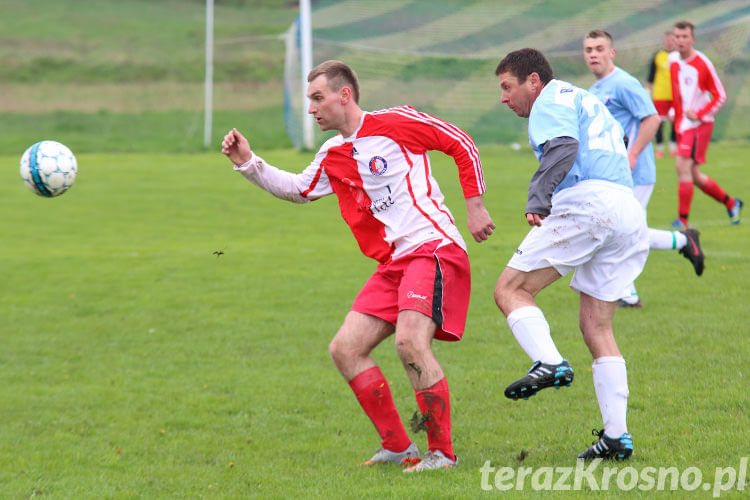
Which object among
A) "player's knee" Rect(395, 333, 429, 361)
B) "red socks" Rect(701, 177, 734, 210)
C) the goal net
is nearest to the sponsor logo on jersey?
"player's knee" Rect(395, 333, 429, 361)

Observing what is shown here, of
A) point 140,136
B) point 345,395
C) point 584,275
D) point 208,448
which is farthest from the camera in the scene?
point 140,136

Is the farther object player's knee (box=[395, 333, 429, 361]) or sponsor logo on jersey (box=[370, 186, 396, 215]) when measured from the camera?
sponsor logo on jersey (box=[370, 186, 396, 215])

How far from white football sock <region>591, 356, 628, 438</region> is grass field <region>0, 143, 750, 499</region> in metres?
0.22

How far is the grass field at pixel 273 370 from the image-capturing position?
197 inches

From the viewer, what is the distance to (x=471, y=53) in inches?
981

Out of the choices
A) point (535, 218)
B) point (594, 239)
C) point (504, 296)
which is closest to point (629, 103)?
point (594, 239)

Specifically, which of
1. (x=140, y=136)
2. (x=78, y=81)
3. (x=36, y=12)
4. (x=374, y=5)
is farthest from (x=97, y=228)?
(x=36, y=12)

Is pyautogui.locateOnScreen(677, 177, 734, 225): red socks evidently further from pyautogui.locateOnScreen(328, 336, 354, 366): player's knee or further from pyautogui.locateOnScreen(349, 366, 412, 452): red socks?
pyautogui.locateOnScreen(328, 336, 354, 366): player's knee

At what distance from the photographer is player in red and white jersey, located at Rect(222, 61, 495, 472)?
4.91 metres

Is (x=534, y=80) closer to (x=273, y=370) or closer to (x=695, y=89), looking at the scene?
(x=273, y=370)

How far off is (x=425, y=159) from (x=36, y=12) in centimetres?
6115

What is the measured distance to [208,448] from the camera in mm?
5629

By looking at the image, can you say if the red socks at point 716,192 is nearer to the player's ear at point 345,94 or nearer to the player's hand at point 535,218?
the player's ear at point 345,94

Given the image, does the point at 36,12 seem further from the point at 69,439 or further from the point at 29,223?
the point at 69,439
